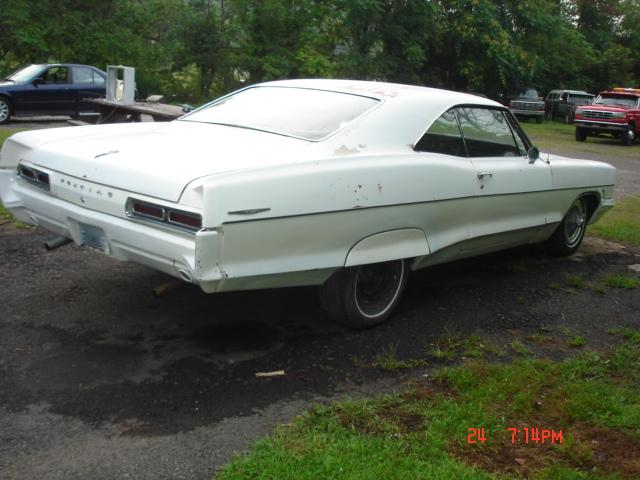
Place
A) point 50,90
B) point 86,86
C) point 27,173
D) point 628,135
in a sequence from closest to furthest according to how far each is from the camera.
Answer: point 27,173
point 50,90
point 86,86
point 628,135

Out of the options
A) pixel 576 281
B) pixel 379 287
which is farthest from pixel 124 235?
pixel 576 281

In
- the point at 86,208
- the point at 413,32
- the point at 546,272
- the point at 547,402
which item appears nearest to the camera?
the point at 547,402

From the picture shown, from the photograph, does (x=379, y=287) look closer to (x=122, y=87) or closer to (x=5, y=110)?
(x=122, y=87)

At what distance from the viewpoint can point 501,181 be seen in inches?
205

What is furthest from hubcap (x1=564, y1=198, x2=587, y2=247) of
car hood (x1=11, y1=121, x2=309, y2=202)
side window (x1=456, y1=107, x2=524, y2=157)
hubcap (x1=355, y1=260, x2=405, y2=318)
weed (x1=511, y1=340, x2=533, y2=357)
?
car hood (x1=11, y1=121, x2=309, y2=202)

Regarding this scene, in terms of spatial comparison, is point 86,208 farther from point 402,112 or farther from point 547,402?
point 547,402

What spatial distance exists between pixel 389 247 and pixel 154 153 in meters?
1.42

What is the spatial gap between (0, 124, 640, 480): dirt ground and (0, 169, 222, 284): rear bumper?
1.82 ft

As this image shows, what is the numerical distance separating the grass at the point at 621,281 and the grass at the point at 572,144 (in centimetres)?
1239

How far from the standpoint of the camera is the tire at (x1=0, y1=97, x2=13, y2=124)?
1597 centimetres

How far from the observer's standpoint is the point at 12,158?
15.1 feet

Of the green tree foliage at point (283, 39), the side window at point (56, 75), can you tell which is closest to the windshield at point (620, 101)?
the green tree foliage at point (283, 39)

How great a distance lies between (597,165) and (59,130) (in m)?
4.47

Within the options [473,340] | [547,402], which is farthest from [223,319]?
[547,402]
